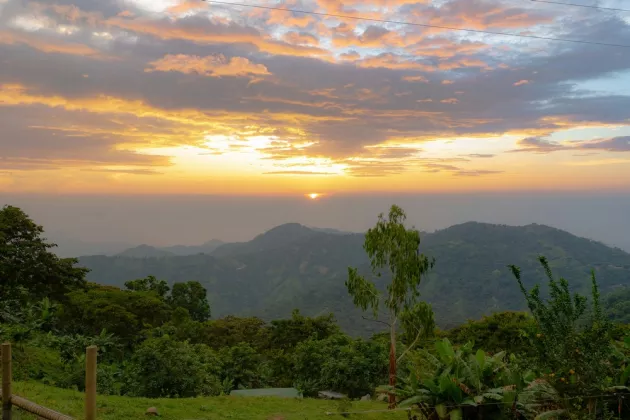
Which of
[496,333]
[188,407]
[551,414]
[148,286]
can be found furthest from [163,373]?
[148,286]

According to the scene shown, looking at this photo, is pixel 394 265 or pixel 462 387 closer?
pixel 462 387

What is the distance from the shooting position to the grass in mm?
11133

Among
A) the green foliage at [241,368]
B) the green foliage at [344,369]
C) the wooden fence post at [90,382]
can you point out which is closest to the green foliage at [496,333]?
the green foliage at [344,369]

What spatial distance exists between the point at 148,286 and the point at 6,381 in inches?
1378

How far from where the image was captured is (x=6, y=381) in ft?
24.6

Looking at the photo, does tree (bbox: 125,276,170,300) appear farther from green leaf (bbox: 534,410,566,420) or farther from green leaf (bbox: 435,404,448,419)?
green leaf (bbox: 534,410,566,420)

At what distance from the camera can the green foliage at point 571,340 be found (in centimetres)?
745

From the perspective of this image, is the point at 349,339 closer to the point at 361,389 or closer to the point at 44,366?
the point at 361,389

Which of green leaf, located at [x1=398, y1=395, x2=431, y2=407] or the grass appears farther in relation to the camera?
the grass

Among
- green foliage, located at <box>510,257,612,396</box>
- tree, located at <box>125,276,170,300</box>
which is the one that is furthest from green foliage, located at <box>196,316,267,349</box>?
green foliage, located at <box>510,257,612,396</box>

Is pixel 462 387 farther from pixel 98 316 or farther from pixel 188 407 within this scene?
pixel 98 316

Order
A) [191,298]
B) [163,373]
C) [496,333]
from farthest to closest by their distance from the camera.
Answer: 1. [191,298]
2. [496,333]
3. [163,373]

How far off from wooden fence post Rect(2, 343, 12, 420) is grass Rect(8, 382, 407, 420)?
1307mm

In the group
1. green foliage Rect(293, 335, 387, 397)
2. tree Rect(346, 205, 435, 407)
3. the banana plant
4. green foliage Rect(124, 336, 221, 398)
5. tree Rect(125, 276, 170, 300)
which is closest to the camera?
the banana plant
